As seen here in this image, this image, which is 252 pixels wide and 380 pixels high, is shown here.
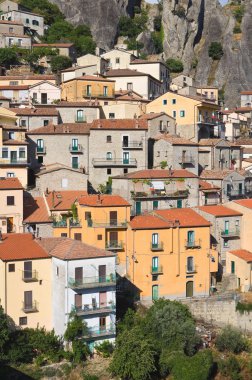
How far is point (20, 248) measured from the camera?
40.2m

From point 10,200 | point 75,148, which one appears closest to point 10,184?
point 10,200

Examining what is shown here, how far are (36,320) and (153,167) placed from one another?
22090 mm

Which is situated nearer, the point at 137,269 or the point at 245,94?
the point at 137,269

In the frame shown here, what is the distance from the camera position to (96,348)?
3906cm

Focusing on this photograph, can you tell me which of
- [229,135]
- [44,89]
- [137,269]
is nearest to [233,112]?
[229,135]

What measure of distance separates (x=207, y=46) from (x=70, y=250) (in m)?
82.8

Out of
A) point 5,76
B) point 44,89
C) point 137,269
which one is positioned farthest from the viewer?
point 5,76

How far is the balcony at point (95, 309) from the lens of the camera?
126 ft

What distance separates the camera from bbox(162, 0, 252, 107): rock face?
357 ft

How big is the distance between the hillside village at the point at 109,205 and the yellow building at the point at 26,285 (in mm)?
61

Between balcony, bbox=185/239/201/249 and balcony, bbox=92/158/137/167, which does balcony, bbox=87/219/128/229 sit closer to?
balcony, bbox=185/239/201/249

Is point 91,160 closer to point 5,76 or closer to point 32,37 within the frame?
point 5,76

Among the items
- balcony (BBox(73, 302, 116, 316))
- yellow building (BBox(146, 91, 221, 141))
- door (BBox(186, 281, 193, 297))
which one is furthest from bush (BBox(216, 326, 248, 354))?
yellow building (BBox(146, 91, 221, 141))

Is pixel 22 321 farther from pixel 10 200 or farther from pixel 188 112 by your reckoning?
pixel 188 112
